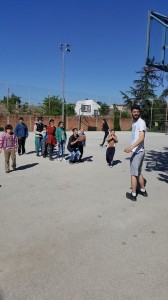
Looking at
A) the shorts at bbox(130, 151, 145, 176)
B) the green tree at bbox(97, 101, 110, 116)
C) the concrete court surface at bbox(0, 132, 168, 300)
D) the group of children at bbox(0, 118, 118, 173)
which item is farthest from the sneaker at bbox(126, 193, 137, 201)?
the green tree at bbox(97, 101, 110, 116)

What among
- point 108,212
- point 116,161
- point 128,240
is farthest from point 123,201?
point 116,161

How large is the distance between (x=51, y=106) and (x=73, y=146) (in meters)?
33.2

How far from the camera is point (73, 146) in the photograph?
36.7 ft

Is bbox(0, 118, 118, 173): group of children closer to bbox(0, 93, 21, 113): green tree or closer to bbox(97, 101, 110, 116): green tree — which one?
bbox(0, 93, 21, 113): green tree

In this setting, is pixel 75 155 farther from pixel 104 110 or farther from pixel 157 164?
pixel 104 110

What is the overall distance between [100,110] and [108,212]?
45.5 meters

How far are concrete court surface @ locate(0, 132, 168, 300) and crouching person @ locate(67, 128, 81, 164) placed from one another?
3089 mm

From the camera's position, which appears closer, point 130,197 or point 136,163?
point 136,163

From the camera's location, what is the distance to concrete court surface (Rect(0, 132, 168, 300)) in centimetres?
321

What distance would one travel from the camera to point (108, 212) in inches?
222

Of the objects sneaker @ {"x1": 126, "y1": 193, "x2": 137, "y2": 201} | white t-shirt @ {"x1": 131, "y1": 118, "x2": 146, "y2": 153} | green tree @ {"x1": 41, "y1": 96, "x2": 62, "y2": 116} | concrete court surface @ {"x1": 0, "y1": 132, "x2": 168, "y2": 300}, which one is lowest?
concrete court surface @ {"x1": 0, "y1": 132, "x2": 168, "y2": 300}

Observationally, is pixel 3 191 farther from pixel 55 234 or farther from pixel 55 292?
pixel 55 292

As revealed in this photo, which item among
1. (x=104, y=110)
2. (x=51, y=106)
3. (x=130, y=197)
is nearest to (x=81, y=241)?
(x=130, y=197)

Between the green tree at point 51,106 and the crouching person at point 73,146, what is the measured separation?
30208 mm
